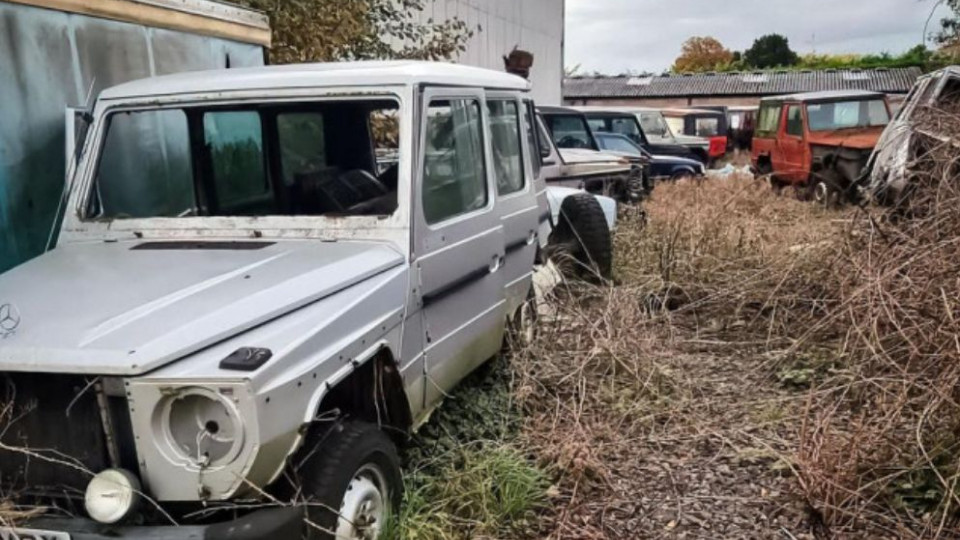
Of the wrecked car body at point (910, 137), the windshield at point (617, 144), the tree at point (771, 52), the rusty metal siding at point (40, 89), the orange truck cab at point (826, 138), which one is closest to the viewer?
the rusty metal siding at point (40, 89)

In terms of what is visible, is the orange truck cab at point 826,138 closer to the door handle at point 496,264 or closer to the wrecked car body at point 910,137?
the wrecked car body at point 910,137

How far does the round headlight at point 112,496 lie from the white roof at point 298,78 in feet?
5.68

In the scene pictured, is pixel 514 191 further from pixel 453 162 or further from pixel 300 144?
pixel 300 144

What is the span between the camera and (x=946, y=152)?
4.84 metres

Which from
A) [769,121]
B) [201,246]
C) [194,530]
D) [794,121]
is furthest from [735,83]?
[194,530]

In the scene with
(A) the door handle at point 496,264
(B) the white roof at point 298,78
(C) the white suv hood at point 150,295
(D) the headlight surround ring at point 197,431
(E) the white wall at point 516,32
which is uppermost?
(E) the white wall at point 516,32

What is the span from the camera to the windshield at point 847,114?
40.8 feet

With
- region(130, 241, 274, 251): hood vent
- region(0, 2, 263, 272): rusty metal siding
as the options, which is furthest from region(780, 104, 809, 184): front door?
region(130, 241, 274, 251): hood vent

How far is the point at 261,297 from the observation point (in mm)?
2568

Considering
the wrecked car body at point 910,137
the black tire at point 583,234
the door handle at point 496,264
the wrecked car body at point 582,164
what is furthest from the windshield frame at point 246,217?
the wrecked car body at point 582,164

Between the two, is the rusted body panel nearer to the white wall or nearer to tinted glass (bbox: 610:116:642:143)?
tinted glass (bbox: 610:116:642:143)

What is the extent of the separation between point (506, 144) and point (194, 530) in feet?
9.09

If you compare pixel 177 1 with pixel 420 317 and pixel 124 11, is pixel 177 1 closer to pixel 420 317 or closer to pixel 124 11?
pixel 124 11

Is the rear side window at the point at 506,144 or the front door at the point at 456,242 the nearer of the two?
the front door at the point at 456,242
